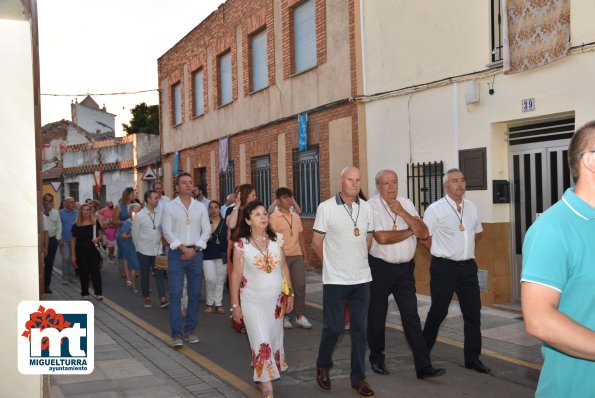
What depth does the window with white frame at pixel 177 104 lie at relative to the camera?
24.7 metres

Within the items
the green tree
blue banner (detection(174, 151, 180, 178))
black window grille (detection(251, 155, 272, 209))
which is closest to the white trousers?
black window grille (detection(251, 155, 272, 209))

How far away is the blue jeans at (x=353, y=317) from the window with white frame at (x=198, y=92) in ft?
55.7

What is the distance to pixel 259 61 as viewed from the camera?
17.7m

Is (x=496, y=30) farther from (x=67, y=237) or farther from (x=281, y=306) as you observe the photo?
(x=67, y=237)

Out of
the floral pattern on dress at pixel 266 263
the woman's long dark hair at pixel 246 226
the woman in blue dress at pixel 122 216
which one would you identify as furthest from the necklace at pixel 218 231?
the floral pattern on dress at pixel 266 263

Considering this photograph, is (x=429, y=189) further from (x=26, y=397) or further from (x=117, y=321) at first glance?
(x=26, y=397)

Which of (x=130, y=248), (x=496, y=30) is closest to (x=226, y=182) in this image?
Result: (x=130, y=248)

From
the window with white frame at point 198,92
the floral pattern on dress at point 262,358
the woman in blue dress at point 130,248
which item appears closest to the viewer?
the floral pattern on dress at point 262,358

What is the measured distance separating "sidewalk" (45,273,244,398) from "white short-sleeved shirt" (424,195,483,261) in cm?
241

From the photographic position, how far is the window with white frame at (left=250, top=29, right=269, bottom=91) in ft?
56.5

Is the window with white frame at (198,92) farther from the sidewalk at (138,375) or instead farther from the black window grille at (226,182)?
the sidewalk at (138,375)

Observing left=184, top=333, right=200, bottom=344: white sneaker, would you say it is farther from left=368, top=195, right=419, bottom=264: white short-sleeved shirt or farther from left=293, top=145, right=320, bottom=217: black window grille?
left=293, top=145, right=320, bottom=217: black window grille

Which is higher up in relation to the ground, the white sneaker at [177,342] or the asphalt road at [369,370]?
the white sneaker at [177,342]

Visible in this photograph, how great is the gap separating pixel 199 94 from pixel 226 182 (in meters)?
4.13
